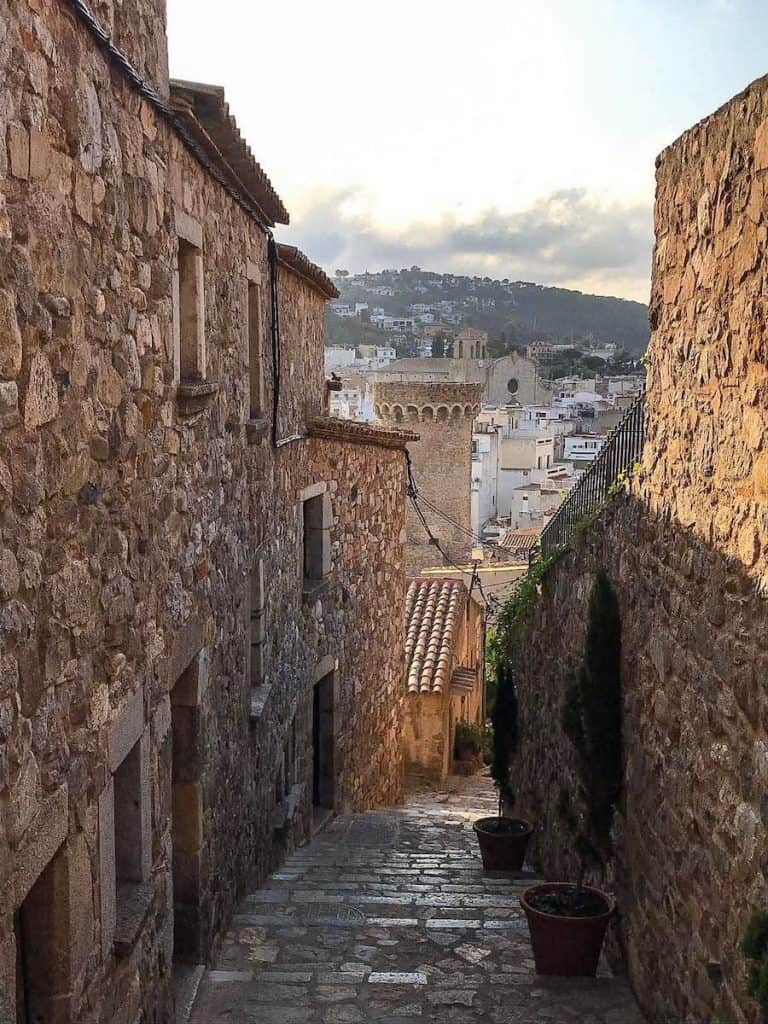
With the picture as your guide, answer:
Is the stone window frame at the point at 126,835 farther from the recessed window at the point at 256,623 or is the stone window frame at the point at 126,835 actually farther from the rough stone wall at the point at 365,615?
the rough stone wall at the point at 365,615

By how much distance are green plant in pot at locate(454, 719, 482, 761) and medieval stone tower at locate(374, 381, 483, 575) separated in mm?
18239

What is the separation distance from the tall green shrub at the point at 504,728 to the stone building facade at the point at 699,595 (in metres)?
4.15

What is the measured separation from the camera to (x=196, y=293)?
18.1 feet

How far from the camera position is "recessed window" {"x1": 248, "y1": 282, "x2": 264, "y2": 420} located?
25.3ft

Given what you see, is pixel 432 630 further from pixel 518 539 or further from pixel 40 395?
pixel 518 539

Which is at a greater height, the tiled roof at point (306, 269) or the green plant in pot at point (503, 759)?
the tiled roof at point (306, 269)

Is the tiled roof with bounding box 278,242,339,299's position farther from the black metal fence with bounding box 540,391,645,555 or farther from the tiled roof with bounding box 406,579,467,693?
the tiled roof with bounding box 406,579,467,693

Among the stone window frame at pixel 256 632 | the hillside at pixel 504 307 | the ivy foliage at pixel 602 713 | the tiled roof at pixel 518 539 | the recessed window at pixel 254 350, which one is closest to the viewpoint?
the ivy foliage at pixel 602 713

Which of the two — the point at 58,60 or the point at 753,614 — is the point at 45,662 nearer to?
the point at 58,60

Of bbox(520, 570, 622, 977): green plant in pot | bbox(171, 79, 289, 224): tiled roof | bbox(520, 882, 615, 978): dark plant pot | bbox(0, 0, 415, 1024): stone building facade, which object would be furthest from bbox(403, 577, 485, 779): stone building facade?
bbox(171, 79, 289, 224): tiled roof

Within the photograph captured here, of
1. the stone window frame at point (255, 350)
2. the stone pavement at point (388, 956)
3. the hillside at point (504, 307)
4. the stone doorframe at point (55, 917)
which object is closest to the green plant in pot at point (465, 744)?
the stone pavement at point (388, 956)

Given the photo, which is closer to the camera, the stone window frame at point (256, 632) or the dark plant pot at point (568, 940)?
the dark plant pot at point (568, 940)

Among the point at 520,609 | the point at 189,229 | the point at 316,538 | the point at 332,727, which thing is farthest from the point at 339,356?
the point at 189,229

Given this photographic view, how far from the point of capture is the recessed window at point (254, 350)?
7.71 metres
